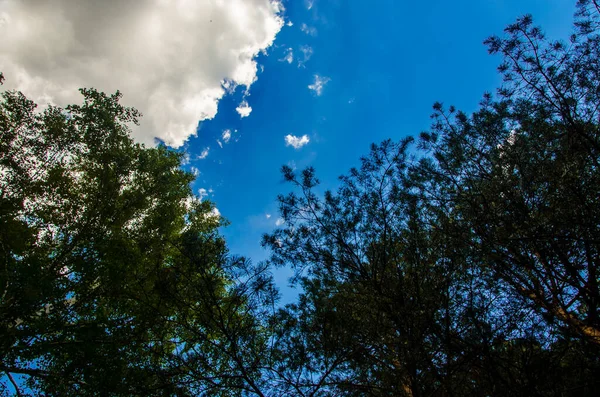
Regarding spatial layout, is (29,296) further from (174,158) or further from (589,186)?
(589,186)

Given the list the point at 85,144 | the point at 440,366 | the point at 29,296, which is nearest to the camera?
the point at 440,366

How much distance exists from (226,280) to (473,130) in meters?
4.89

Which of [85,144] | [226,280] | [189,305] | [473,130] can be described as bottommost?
[189,305]

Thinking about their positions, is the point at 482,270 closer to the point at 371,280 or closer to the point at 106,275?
the point at 371,280

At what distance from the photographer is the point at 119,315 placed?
5.68 m

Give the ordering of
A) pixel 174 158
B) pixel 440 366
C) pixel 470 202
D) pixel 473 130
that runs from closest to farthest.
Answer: pixel 440 366 < pixel 470 202 < pixel 473 130 < pixel 174 158

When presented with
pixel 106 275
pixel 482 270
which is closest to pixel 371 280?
pixel 482 270

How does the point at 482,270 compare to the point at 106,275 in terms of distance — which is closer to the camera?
the point at 482,270

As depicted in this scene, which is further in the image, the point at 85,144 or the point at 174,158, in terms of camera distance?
the point at 174,158

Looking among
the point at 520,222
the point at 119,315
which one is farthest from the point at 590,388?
the point at 119,315

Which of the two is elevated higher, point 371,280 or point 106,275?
point 106,275

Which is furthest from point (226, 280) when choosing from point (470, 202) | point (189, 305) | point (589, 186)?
point (589, 186)

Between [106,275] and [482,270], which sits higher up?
[106,275]

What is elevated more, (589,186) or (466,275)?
(589,186)
